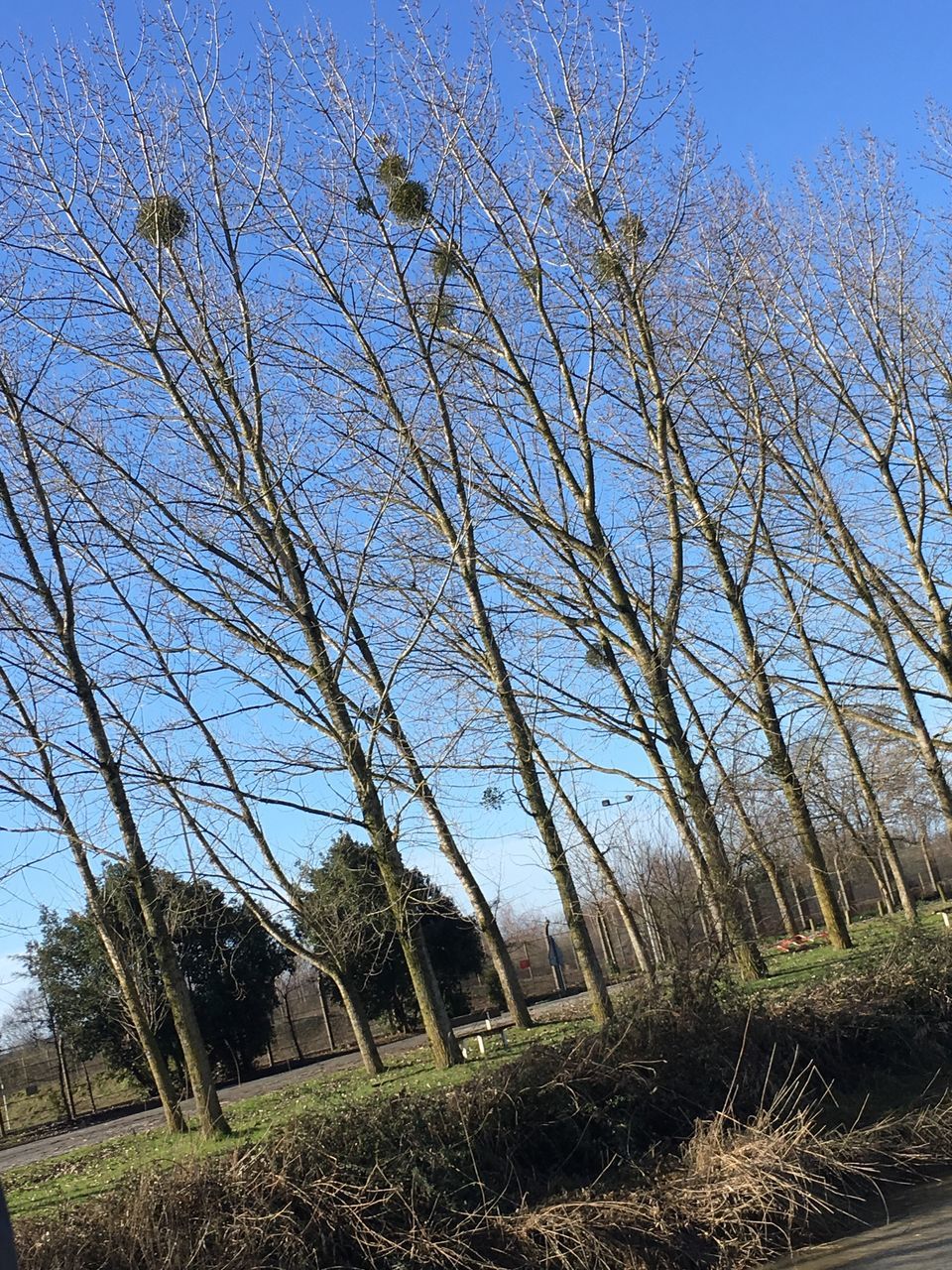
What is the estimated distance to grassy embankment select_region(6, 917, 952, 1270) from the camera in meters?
8.05

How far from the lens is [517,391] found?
Answer: 1684 centimetres

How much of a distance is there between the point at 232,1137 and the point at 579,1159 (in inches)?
141

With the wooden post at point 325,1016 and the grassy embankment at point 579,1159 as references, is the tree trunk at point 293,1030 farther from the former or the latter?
the grassy embankment at point 579,1159

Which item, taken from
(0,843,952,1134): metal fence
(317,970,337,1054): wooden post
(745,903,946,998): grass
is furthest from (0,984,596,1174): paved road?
(745,903,946,998): grass

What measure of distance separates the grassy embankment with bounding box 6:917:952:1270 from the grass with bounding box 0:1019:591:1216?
80mm

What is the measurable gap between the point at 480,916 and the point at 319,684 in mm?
5084

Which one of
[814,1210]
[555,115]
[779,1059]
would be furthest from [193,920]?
[555,115]

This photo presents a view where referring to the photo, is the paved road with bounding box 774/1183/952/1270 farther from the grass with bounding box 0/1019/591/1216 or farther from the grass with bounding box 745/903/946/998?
the grass with bounding box 0/1019/591/1216

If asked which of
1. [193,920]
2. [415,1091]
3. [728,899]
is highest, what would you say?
[193,920]

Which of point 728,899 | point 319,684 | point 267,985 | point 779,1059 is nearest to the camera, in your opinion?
point 779,1059

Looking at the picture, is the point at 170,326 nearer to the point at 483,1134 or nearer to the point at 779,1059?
the point at 483,1134

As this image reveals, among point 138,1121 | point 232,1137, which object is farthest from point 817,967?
point 138,1121

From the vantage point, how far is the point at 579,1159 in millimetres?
9469

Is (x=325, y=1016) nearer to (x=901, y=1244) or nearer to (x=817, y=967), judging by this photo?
(x=817, y=967)
